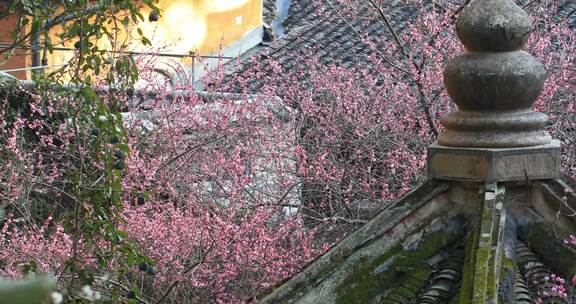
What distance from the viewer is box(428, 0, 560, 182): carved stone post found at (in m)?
2.07

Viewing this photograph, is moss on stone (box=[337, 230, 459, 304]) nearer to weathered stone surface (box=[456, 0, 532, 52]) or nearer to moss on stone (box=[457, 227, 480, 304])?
moss on stone (box=[457, 227, 480, 304])

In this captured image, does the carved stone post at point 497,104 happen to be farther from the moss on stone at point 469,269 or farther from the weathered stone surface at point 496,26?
the moss on stone at point 469,269

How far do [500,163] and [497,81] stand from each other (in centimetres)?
20

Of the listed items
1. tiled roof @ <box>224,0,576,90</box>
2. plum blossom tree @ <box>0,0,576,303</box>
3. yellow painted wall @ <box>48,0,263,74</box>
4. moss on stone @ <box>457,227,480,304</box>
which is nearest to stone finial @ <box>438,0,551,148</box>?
moss on stone @ <box>457,227,480,304</box>

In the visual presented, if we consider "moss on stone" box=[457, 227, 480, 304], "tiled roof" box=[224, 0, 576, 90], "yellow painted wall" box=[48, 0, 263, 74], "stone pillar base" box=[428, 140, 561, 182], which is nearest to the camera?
"moss on stone" box=[457, 227, 480, 304]

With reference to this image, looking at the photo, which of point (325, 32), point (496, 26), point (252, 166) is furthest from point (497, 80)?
point (325, 32)

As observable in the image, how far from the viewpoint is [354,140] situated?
760cm

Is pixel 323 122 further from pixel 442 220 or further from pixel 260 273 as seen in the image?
pixel 442 220

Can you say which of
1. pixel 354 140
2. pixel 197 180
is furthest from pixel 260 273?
pixel 354 140

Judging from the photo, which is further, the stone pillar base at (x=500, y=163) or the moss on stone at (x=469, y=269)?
the stone pillar base at (x=500, y=163)

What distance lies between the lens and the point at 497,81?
81.5 inches

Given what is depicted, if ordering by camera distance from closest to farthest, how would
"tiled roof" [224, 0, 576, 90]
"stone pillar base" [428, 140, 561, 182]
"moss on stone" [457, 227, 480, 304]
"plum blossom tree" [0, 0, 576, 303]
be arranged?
1. "moss on stone" [457, 227, 480, 304]
2. "stone pillar base" [428, 140, 561, 182]
3. "plum blossom tree" [0, 0, 576, 303]
4. "tiled roof" [224, 0, 576, 90]

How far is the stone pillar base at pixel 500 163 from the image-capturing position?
6.78ft

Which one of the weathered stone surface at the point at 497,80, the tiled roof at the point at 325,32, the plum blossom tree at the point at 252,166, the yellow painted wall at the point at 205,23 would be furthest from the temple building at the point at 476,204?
the yellow painted wall at the point at 205,23
